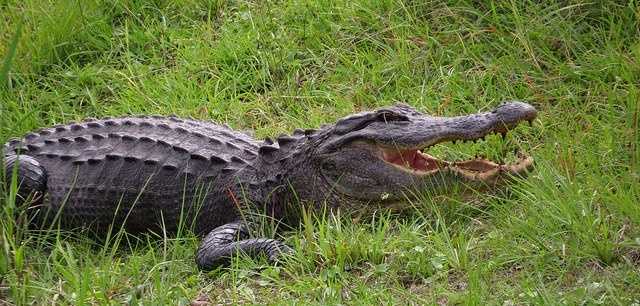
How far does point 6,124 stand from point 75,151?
88 cm

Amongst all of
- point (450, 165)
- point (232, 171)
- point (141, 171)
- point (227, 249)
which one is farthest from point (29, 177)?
point (450, 165)

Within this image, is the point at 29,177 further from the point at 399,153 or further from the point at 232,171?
the point at 399,153

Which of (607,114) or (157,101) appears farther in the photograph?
(157,101)

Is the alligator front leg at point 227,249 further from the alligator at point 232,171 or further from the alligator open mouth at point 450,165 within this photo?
the alligator open mouth at point 450,165

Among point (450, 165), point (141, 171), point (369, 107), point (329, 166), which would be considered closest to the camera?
point (450, 165)

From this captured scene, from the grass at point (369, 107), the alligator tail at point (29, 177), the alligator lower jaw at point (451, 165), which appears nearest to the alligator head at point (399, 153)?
the alligator lower jaw at point (451, 165)

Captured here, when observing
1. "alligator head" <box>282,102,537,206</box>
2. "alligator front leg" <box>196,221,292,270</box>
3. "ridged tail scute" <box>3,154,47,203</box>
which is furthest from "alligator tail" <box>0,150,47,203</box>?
"alligator head" <box>282,102,537,206</box>

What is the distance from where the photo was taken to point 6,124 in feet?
21.8

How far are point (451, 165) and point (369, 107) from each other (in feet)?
4.84

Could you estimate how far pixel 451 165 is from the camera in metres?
5.13

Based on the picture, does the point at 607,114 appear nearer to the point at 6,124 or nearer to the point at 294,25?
the point at 294,25

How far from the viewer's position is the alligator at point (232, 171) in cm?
514

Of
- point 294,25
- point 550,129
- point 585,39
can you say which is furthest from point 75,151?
point 585,39

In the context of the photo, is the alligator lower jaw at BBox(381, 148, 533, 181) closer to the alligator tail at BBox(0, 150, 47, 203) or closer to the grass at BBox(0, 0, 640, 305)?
the grass at BBox(0, 0, 640, 305)
